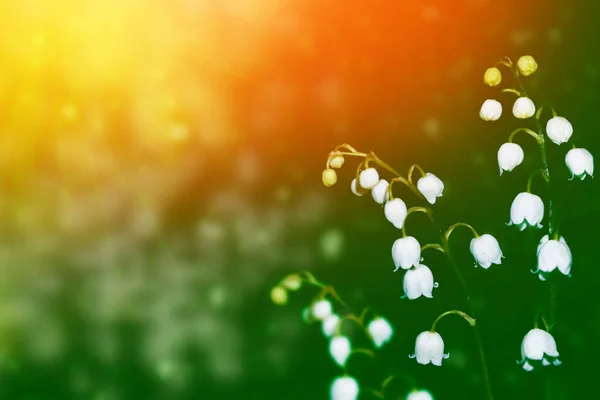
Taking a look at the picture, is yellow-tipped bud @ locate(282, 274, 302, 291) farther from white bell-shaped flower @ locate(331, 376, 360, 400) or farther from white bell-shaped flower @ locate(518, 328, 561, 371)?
white bell-shaped flower @ locate(518, 328, 561, 371)

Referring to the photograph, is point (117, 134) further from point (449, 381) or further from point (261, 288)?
point (449, 381)

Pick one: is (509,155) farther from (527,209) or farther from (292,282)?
(292,282)

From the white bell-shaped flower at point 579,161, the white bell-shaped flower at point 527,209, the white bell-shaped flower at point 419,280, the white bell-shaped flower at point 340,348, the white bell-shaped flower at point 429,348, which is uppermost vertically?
the white bell-shaped flower at point 579,161

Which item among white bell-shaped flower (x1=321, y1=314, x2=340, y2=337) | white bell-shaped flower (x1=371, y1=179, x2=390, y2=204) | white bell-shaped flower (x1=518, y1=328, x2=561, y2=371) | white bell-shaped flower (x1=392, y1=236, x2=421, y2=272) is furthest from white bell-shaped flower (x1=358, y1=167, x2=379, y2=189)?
white bell-shaped flower (x1=518, y1=328, x2=561, y2=371)

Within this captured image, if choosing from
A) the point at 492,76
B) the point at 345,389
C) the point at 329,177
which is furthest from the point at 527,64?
the point at 345,389

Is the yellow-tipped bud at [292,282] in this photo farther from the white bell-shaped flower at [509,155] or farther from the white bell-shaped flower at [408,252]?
the white bell-shaped flower at [509,155]

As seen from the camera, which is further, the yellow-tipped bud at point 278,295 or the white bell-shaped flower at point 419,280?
the yellow-tipped bud at point 278,295

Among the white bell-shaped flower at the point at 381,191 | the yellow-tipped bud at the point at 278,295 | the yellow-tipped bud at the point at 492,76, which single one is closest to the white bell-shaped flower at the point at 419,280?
the white bell-shaped flower at the point at 381,191
